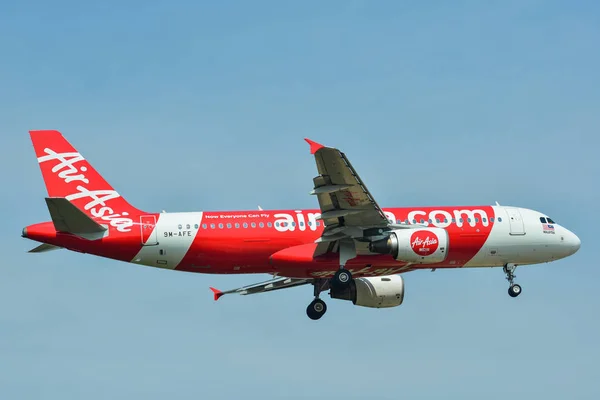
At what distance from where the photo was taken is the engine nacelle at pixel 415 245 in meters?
54.6

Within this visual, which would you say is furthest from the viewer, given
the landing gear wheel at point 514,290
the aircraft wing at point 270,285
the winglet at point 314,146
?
the aircraft wing at point 270,285

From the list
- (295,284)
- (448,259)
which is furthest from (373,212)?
(295,284)

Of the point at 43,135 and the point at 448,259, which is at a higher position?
the point at 43,135

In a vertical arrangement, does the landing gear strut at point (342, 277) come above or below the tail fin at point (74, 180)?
below

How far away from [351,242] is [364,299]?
554 centimetres

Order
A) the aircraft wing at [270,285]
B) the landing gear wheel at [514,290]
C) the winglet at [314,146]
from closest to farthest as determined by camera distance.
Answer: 1. the winglet at [314,146]
2. the landing gear wheel at [514,290]
3. the aircraft wing at [270,285]

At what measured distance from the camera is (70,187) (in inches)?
2203

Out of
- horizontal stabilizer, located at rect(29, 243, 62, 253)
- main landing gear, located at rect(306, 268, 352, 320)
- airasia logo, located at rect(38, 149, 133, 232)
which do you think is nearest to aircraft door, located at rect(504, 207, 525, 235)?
main landing gear, located at rect(306, 268, 352, 320)

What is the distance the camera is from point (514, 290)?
5972 centimetres

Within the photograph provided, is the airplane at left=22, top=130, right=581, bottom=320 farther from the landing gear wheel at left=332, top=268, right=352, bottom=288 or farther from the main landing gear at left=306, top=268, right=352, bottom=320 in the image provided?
the main landing gear at left=306, top=268, right=352, bottom=320

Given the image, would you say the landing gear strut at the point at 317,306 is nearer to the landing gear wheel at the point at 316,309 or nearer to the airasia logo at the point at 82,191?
the landing gear wheel at the point at 316,309

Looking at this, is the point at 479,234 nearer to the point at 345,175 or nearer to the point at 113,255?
the point at 345,175

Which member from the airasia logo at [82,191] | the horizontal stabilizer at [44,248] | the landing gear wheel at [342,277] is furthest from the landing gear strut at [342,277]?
the horizontal stabilizer at [44,248]

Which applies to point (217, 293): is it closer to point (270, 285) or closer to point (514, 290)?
point (270, 285)
